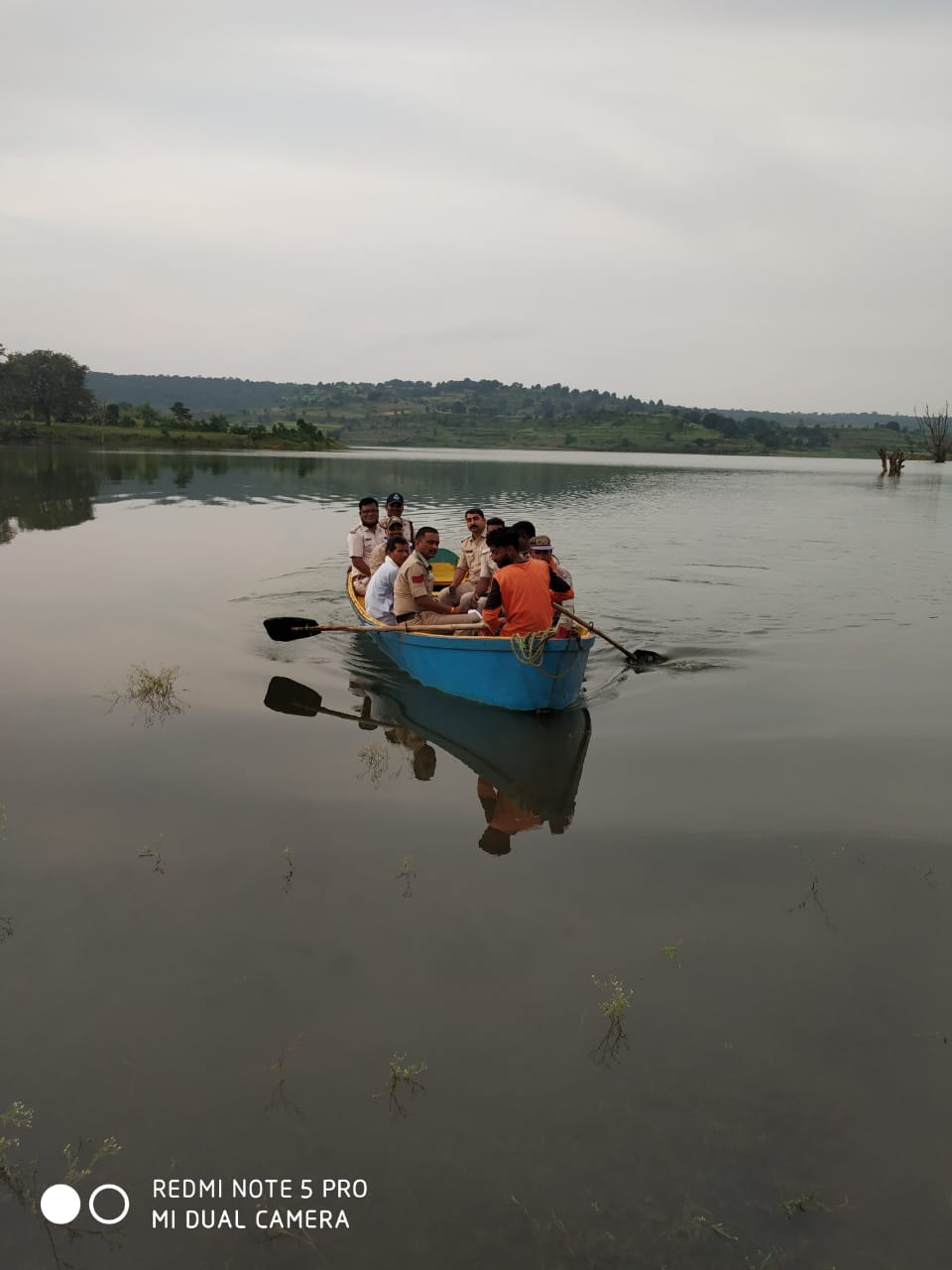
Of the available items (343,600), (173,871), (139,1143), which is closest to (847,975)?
(139,1143)

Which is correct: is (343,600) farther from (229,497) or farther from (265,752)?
(229,497)

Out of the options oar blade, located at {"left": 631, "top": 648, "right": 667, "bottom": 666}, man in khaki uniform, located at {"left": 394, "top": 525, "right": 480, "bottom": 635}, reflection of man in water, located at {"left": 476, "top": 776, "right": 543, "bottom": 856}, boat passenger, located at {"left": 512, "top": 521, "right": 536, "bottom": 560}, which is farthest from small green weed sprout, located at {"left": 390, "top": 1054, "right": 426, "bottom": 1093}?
oar blade, located at {"left": 631, "top": 648, "right": 667, "bottom": 666}

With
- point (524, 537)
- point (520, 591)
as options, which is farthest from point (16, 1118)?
point (524, 537)

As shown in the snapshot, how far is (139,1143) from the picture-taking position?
406 centimetres

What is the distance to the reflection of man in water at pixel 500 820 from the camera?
7133 millimetres

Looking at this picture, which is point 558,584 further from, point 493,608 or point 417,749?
point 417,749

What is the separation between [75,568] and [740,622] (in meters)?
15.1

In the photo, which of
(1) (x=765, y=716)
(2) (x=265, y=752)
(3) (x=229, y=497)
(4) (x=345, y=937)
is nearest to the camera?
(4) (x=345, y=937)

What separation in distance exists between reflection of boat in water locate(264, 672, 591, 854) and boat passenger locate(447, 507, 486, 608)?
178 centimetres

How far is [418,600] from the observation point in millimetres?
11891

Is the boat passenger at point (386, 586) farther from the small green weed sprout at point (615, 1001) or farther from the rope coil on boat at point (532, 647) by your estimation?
the small green weed sprout at point (615, 1001)

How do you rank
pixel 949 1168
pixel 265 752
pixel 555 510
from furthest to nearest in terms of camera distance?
pixel 555 510 < pixel 265 752 < pixel 949 1168

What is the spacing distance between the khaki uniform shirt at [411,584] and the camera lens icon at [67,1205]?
8574 millimetres

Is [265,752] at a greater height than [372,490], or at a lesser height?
lesser
